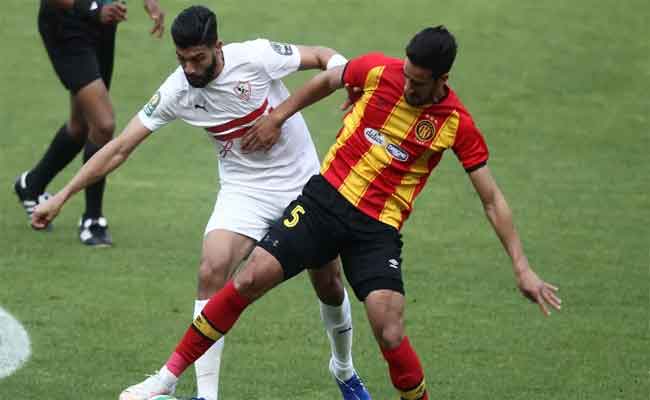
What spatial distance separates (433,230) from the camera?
10758mm

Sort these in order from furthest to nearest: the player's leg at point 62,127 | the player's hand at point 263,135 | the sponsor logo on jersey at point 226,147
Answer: the player's leg at point 62,127 → the sponsor logo on jersey at point 226,147 → the player's hand at point 263,135

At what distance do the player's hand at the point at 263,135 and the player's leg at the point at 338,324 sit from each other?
76 cm

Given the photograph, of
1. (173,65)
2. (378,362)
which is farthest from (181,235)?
(173,65)

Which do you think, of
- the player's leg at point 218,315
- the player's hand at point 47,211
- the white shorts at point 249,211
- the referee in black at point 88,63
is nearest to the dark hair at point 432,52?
the player's leg at point 218,315

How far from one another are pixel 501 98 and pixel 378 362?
7.72 metres

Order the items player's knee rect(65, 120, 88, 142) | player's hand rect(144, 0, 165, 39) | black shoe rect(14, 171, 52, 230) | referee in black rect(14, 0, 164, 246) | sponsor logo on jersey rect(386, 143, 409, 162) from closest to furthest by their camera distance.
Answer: sponsor logo on jersey rect(386, 143, 409, 162)
player's hand rect(144, 0, 165, 39)
referee in black rect(14, 0, 164, 246)
player's knee rect(65, 120, 88, 142)
black shoe rect(14, 171, 52, 230)

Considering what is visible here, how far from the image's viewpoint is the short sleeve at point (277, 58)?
7.18 m

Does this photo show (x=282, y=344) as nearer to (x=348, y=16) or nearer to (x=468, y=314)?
(x=468, y=314)

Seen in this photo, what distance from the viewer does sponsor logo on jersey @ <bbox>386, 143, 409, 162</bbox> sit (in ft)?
20.7

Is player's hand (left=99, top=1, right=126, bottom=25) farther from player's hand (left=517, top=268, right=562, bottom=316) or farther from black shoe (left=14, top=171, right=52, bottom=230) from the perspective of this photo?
player's hand (left=517, top=268, right=562, bottom=316)

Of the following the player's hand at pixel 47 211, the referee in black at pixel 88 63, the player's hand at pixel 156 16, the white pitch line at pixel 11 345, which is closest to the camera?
the player's hand at pixel 47 211

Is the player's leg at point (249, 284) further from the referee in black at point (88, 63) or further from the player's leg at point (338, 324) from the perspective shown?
the referee in black at point (88, 63)

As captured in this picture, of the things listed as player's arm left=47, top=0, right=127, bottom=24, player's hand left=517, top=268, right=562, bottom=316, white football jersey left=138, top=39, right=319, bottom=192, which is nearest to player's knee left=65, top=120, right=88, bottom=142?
player's arm left=47, top=0, right=127, bottom=24

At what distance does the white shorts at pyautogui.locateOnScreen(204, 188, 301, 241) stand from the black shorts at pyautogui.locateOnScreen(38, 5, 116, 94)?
3.00 meters
